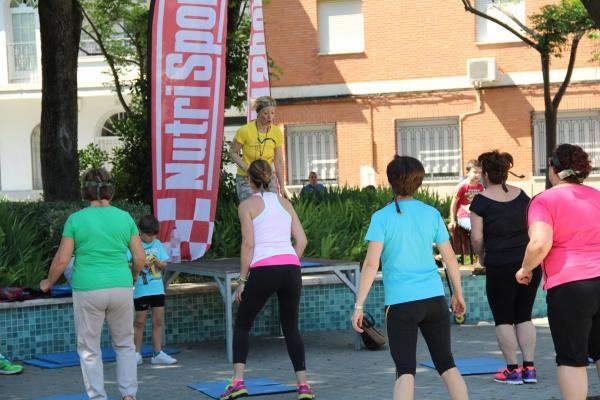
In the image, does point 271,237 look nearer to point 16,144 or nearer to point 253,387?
point 253,387

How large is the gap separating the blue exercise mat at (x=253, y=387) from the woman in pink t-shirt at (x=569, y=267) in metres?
2.62

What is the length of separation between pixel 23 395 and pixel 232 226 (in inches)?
200

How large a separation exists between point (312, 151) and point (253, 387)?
24.0 m

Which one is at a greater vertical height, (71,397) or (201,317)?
(201,317)

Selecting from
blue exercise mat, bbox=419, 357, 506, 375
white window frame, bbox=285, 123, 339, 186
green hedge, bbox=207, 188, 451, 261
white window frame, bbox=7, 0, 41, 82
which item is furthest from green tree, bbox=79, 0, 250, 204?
white window frame, bbox=7, 0, 41, 82

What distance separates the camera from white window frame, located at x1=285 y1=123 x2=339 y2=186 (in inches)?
1282

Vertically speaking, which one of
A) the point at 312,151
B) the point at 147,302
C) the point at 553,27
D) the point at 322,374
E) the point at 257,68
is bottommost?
the point at 322,374

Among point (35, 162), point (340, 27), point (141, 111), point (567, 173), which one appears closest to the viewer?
point (567, 173)

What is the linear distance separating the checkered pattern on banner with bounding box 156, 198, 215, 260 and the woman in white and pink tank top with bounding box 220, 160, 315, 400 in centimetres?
351

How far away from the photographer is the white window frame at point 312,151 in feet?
107

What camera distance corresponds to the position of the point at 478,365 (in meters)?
9.77

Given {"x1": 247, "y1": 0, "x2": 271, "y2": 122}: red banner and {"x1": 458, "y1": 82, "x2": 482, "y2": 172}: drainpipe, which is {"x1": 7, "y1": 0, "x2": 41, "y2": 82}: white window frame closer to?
{"x1": 458, "y1": 82, "x2": 482, "y2": 172}: drainpipe

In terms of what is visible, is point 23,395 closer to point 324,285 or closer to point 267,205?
point 267,205

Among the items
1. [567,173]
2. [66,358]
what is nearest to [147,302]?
[66,358]
